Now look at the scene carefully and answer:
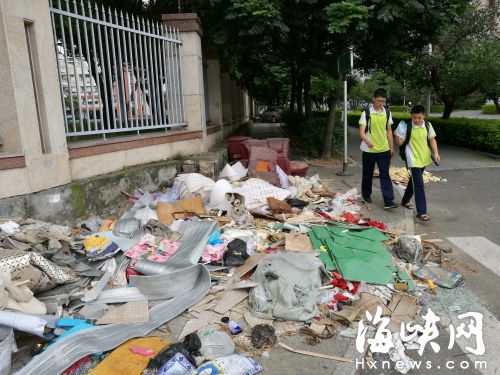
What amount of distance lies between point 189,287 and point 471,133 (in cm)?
1271

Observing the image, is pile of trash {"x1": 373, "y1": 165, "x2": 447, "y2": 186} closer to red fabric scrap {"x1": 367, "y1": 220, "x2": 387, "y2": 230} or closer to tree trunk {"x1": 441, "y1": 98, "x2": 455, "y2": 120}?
red fabric scrap {"x1": 367, "y1": 220, "x2": 387, "y2": 230}

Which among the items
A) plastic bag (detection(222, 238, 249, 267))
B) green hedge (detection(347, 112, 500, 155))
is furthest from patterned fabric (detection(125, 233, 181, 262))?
green hedge (detection(347, 112, 500, 155))

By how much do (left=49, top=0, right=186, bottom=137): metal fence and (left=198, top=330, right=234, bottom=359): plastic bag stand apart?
3512mm

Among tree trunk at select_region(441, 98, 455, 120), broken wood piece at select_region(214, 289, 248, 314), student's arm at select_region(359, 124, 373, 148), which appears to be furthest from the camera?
tree trunk at select_region(441, 98, 455, 120)

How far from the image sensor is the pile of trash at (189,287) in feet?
9.71

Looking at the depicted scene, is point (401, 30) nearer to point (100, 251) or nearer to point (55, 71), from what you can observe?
point (55, 71)

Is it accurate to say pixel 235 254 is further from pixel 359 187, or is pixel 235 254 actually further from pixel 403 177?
pixel 403 177

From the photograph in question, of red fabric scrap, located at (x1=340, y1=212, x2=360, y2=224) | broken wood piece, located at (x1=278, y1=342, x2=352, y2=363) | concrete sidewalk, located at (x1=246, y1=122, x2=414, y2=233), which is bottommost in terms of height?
broken wood piece, located at (x1=278, y1=342, x2=352, y2=363)

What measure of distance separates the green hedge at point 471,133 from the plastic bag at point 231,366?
38.9 feet

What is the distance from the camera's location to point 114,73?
634 cm

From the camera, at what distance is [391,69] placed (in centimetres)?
1088

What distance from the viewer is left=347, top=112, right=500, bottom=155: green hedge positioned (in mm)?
12133

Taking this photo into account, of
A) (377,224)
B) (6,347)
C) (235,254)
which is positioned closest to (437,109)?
(377,224)

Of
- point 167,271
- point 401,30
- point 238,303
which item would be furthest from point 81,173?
point 401,30
